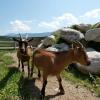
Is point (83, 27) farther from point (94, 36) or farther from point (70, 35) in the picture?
point (94, 36)

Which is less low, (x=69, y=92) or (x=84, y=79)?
(x=69, y=92)

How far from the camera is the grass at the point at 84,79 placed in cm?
1129

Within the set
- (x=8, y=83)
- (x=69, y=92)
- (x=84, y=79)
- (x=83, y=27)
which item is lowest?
(x=84, y=79)

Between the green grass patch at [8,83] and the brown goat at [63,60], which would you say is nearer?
the green grass patch at [8,83]

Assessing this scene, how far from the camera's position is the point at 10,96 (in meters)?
9.23

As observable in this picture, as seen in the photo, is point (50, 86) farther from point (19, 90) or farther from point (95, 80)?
point (95, 80)

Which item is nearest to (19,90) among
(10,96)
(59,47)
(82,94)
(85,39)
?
(10,96)

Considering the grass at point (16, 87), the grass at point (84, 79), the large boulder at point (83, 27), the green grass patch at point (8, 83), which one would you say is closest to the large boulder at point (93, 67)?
the grass at point (84, 79)

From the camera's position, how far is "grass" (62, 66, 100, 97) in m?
11.3

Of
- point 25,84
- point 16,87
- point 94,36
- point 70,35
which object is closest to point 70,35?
point 70,35

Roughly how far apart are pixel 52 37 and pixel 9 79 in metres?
9.53

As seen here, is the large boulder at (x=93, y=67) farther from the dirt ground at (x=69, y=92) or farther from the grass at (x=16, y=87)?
the grass at (x=16, y=87)

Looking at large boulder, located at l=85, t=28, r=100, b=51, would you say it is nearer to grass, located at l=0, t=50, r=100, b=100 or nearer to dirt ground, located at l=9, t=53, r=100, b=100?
grass, located at l=0, t=50, r=100, b=100

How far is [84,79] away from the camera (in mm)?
12688
